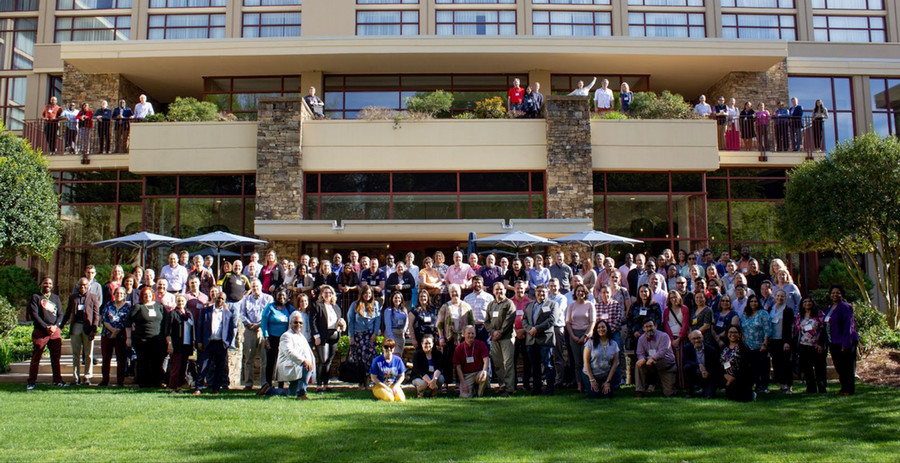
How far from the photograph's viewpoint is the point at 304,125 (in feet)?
64.8

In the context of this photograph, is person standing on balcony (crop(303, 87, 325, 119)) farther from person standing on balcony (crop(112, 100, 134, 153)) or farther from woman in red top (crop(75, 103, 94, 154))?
woman in red top (crop(75, 103, 94, 154))

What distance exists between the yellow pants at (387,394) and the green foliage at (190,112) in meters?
12.9

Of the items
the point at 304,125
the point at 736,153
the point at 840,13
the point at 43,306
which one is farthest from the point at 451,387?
the point at 840,13

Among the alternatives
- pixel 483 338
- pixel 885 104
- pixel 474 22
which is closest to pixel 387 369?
pixel 483 338

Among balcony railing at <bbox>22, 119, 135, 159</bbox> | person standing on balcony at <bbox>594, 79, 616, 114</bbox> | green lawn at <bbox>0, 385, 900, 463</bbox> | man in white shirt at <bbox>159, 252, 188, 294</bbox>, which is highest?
person standing on balcony at <bbox>594, 79, 616, 114</bbox>

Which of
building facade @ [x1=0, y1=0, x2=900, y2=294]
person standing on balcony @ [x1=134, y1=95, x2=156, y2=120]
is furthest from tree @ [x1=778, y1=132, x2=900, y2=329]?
person standing on balcony @ [x1=134, y1=95, x2=156, y2=120]

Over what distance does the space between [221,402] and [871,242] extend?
46.7ft

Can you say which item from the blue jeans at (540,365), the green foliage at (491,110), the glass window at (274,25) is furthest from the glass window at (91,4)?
the blue jeans at (540,365)

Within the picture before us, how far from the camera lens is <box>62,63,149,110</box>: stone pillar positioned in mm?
22703

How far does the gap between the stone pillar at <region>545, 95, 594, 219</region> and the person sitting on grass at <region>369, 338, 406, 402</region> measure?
9.71 meters

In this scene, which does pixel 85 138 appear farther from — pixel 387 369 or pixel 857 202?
pixel 857 202

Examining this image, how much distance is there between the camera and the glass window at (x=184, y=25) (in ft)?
83.7

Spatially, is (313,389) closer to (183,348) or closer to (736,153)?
(183,348)

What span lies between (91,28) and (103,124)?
259 inches
